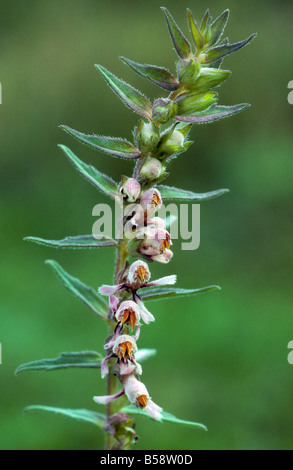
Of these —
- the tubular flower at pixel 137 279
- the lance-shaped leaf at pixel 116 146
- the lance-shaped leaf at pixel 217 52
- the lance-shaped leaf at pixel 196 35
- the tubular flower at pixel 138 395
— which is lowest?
the tubular flower at pixel 138 395

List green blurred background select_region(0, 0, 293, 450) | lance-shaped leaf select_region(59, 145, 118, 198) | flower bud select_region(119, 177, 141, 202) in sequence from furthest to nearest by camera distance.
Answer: green blurred background select_region(0, 0, 293, 450) → lance-shaped leaf select_region(59, 145, 118, 198) → flower bud select_region(119, 177, 141, 202)

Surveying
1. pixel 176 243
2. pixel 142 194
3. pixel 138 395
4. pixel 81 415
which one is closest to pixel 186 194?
pixel 142 194

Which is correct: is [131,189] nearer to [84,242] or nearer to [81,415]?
[84,242]

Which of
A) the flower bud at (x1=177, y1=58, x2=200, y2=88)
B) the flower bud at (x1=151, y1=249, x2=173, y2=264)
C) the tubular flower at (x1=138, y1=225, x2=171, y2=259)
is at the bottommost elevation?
the flower bud at (x1=151, y1=249, x2=173, y2=264)

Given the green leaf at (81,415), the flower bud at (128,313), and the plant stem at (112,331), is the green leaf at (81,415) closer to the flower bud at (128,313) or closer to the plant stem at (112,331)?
the plant stem at (112,331)

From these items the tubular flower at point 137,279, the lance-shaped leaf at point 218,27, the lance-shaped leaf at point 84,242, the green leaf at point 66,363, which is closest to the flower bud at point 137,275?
the tubular flower at point 137,279

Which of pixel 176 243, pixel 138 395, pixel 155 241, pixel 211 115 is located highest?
pixel 176 243

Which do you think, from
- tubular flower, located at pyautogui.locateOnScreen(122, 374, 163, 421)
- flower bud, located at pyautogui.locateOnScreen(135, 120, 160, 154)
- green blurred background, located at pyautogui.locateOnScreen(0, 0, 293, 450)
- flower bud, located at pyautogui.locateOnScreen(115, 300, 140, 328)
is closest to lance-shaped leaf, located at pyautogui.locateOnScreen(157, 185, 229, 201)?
flower bud, located at pyautogui.locateOnScreen(135, 120, 160, 154)

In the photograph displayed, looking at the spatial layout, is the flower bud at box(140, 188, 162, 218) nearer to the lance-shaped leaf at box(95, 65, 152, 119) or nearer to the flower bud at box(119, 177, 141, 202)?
the flower bud at box(119, 177, 141, 202)
